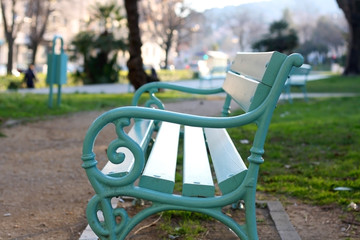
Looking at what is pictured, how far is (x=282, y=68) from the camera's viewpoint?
7.71 ft

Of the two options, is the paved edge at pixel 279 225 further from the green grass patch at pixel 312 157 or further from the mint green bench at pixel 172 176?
the mint green bench at pixel 172 176

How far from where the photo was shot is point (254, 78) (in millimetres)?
3242

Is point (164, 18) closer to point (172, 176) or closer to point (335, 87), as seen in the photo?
point (335, 87)

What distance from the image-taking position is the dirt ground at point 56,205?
11.0ft

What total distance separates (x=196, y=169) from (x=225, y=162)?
0.49 feet

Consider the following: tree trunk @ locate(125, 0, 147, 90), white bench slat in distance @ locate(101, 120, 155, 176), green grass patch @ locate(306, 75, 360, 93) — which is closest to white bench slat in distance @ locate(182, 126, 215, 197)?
white bench slat in distance @ locate(101, 120, 155, 176)

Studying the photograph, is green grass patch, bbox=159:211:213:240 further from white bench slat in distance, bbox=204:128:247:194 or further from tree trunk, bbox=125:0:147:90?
tree trunk, bbox=125:0:147:90

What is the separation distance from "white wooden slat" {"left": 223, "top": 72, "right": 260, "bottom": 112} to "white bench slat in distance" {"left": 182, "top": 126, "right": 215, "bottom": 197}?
0.37m

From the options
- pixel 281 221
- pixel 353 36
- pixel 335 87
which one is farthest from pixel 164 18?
pixel 281 221

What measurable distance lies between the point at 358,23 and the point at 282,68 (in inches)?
1099

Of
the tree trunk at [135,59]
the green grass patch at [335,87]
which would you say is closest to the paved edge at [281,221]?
the tree trunk at [135,59]

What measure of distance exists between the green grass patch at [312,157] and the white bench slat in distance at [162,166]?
118 cm

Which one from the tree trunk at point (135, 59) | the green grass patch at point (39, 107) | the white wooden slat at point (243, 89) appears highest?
the white wooden slat at point (243, 89)

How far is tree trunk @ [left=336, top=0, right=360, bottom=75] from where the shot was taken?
1080 inches
